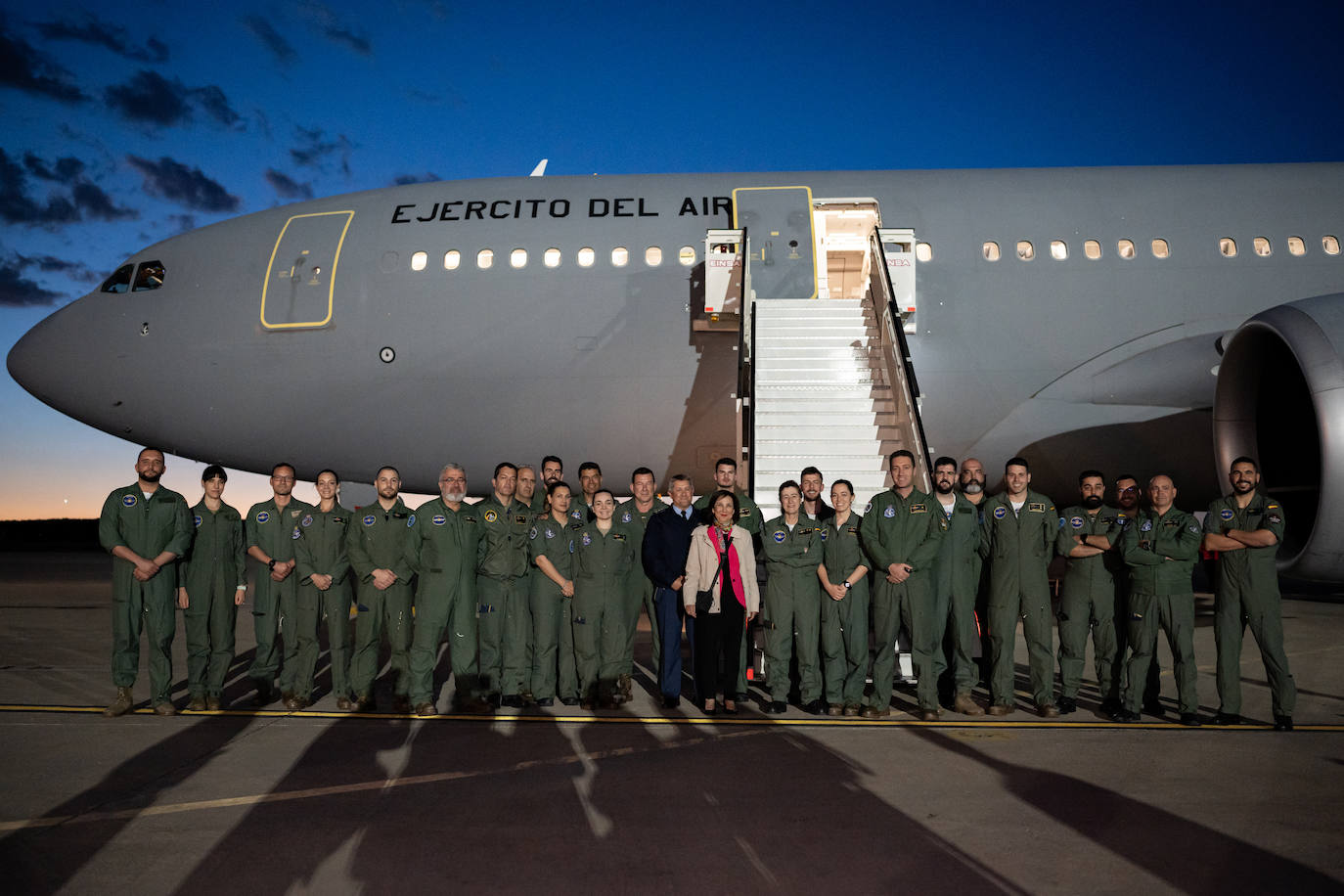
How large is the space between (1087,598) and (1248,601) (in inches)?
36.2

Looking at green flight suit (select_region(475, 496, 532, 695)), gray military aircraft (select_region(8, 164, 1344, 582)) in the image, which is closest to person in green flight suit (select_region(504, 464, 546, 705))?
green flight suit (select_region(475, 496, 532, 695))

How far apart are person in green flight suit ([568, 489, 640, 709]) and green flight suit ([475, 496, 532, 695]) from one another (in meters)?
0.37

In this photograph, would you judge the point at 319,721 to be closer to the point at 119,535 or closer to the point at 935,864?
the point at 119,535

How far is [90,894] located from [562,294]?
300 inches

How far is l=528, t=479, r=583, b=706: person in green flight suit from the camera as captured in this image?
20.2 feet

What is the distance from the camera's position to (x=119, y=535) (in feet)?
19.1

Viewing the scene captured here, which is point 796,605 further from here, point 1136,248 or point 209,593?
point 1136,248

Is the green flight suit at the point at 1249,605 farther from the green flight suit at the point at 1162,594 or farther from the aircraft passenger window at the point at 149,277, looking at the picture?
the aircraft passenger window at the point at 149,277

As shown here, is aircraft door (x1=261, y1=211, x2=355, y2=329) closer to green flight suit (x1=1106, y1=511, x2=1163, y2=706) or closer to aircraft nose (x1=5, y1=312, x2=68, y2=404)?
aircraft nose (x1=5, y1=312, x2=68, y2=404)

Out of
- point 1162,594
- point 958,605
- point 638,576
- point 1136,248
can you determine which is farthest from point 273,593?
point 1136,248

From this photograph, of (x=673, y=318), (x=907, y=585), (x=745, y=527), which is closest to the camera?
(x=907, y=585)

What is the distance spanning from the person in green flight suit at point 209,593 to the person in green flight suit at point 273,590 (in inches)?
6.1

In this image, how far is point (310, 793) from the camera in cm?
418

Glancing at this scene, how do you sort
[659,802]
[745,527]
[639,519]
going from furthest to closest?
[639,519] → [745,527] → [659,802]
